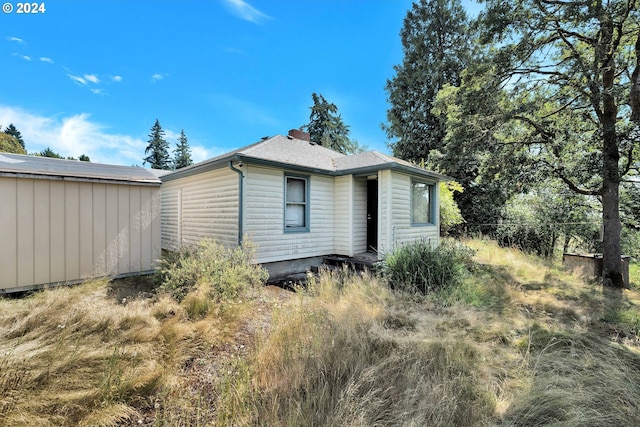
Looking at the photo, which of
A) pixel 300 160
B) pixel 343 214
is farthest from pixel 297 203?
pixel 343 214

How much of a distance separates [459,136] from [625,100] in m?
3.49

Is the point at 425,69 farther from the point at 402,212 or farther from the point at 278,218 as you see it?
the point at 278,218

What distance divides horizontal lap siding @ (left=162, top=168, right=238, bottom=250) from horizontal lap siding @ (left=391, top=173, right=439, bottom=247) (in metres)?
4.34

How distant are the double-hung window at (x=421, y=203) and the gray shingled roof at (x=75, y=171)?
7.25 metres

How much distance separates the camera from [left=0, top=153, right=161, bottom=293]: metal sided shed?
192 inches

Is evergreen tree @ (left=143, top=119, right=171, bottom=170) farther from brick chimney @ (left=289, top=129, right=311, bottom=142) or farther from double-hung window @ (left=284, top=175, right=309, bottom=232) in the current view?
double-hung window @ (left=284, top=175, right=309, bottom=232)

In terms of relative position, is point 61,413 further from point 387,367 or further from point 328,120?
point 328,120

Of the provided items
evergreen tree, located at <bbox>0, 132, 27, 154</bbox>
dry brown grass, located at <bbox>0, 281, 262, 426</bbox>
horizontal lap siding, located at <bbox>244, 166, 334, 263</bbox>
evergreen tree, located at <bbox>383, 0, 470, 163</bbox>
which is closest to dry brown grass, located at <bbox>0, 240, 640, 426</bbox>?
dry brown grass, located at <bbox>0, 281, 262, 426</bbox>

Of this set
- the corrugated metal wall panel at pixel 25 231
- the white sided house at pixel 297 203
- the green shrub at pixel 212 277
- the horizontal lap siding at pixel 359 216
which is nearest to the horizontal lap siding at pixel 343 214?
the white sided house at pixel 297 203

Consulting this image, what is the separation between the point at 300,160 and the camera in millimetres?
7887

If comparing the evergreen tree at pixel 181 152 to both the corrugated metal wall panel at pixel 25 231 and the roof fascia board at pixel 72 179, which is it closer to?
the roof fascia board at pixel 72 179

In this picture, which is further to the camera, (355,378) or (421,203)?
(421,203)

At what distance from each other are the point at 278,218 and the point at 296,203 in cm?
72

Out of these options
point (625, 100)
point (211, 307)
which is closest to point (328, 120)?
point (625, 100)
